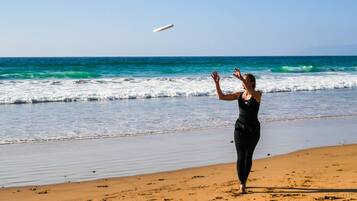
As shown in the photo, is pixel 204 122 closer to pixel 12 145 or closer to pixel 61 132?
pixel 61 132

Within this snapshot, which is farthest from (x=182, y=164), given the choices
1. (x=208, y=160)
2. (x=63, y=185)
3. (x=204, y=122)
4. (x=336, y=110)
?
(x=336, y=110)

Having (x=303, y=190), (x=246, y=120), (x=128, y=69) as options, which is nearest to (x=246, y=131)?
(x=246, y=120)

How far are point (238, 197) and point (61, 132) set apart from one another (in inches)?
278

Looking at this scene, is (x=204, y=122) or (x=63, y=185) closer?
(x=63, y=185)

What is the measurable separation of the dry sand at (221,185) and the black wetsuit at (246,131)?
0.34 metres

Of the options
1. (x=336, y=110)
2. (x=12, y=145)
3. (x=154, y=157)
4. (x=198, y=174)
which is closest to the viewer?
(x=198, y=174)

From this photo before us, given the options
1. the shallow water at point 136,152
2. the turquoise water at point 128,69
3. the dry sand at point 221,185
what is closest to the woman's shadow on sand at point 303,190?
the dry sand at point 221,185

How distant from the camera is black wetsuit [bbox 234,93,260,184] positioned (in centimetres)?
633

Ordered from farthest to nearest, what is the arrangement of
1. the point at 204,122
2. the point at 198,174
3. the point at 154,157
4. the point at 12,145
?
the point at 204,122, the point at 12,145, the point at 154,157, the point at 198,174

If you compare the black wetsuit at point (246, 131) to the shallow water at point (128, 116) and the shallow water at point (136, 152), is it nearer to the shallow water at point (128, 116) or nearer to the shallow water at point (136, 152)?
the shallow water at point (136, 152)

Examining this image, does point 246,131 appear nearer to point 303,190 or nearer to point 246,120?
point 246,120

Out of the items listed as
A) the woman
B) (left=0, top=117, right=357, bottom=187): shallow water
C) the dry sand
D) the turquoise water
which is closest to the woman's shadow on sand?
the dry sand

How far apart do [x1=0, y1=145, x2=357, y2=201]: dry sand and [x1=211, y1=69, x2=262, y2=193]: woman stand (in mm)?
367

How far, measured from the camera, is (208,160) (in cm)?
928
